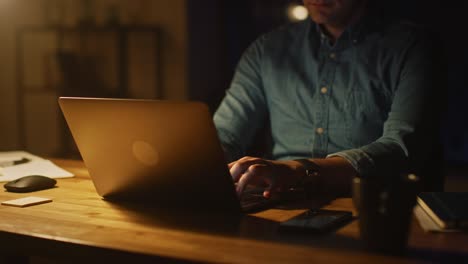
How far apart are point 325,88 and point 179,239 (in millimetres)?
973

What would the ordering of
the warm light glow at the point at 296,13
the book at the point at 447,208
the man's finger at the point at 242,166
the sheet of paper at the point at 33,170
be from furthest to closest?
the warm light glow at the point at 296,13 < the sheet of paper at the point at 33,170 < the man's finger at the point at 242,166 < the book at the point at 447,208

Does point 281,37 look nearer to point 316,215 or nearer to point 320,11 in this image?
point 320,11

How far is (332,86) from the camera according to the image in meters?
1.76

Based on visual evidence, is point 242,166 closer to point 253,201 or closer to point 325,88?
point 253,201

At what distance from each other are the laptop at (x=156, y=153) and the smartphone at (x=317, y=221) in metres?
0.11

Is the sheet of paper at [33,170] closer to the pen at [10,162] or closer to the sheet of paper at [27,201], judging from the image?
the pen at [10,162]

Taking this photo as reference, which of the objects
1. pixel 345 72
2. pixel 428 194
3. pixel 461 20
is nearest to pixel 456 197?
pixel 428 194

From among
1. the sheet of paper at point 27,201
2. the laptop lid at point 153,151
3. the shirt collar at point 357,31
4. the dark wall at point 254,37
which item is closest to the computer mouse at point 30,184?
the sheet of paper at point 27,201

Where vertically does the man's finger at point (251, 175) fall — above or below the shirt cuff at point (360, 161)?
above

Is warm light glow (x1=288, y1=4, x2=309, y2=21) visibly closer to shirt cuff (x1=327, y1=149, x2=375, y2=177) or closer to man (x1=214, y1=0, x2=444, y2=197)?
man (x1=214, y1=0, x2=444, y2=197)

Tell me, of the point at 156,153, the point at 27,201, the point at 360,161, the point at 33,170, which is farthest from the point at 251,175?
the point at 33,170

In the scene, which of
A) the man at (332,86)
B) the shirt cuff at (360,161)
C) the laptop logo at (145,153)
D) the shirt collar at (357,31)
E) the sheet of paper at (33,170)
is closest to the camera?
the laptop logo at (145,153)

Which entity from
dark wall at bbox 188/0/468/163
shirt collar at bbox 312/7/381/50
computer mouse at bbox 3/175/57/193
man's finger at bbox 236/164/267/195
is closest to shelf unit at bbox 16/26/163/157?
dark wall at bbox 188/0/468/163

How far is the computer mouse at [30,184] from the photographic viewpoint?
4.25 ft
